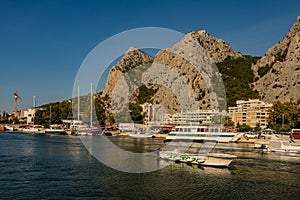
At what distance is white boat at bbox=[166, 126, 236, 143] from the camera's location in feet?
266

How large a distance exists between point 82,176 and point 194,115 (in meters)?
126

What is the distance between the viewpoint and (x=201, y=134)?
266ft

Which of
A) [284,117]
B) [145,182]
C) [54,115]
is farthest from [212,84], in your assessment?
[145,182]

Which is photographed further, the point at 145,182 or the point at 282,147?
the point at 282,147

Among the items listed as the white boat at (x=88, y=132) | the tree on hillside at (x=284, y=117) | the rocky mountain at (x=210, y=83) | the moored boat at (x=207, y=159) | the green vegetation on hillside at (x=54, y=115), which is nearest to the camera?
the moored boat at (x=207, y=159)

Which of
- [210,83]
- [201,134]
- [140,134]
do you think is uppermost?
[210,83]

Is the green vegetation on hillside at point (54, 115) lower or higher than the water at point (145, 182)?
higher

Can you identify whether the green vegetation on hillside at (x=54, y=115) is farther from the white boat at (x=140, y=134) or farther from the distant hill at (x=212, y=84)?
the white boat at (x=140, y=134)

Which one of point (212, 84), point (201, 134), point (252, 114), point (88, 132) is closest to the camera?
point (201, 134)

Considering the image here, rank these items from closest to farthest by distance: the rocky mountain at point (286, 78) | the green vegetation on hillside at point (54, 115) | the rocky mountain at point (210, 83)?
the rocky mountain at point (286, 78) → the rocky mountain at point (210, 83) → the green vegetation on hillside at point (54, 115)

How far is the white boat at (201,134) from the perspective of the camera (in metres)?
81.0

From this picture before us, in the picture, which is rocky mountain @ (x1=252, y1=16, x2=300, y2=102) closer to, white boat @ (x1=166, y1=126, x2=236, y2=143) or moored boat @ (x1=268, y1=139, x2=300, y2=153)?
white boat @ (x1=166, y1=126, x2=236, y2=143)

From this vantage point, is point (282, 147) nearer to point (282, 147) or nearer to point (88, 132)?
point (282, 147)

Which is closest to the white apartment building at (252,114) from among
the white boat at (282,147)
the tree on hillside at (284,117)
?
the tree on hillside at (284,117)
